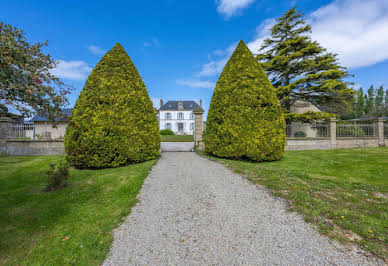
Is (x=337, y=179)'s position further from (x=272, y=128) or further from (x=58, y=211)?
(x=58, y=211)

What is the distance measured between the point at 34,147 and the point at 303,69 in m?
20.8

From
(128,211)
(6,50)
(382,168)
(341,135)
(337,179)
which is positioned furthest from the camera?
(341,135)

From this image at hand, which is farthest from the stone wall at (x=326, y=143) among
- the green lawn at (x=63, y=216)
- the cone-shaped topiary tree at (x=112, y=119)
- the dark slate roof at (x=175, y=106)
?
the dark slate roof at (x=175, y=106)

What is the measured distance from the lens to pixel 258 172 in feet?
19.6

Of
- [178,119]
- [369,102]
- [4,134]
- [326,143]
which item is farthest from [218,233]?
[369,102]

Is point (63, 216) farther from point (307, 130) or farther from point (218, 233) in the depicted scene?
point (307, 130)

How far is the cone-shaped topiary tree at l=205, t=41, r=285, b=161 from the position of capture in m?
7.97

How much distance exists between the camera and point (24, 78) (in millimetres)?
1873

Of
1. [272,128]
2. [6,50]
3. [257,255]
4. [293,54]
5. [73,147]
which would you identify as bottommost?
[257,255]

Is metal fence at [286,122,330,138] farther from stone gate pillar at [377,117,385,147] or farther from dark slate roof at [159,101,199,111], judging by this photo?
dark slate roof at [159,101,199,111]

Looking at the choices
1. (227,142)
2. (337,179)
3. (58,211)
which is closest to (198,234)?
(58,211)

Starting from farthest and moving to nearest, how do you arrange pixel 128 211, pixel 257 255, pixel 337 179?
pixel 337 179
pixel 128 211
pixel 257 255

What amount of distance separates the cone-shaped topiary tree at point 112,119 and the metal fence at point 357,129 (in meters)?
13.5

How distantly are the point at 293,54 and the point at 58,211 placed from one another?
719 inches
